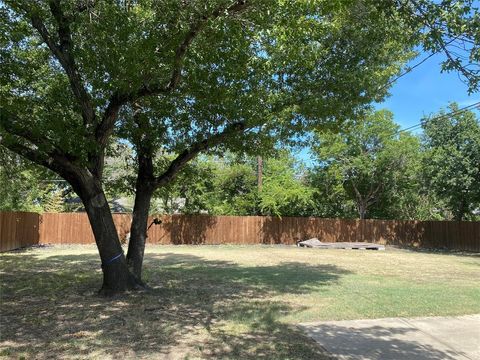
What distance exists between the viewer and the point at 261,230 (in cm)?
2912

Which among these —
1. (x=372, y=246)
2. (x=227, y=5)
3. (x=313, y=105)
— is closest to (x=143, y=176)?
(x=313, y=105)

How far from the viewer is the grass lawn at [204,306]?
19.8 feet

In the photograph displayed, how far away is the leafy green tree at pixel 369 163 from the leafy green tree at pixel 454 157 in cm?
328

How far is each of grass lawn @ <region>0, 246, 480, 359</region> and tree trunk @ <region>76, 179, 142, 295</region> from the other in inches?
17.5

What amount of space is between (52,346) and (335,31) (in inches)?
289

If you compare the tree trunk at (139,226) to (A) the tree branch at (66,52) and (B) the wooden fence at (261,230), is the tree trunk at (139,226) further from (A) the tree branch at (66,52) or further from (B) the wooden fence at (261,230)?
(B) the wooden fence at (261,230)

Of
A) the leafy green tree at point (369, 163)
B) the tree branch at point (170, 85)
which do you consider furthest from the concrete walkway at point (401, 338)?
the leafy green tree at point (369, 163)

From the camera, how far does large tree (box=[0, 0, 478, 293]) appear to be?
7.64 m

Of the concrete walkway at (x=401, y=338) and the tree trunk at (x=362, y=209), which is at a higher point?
the tree trunk at (x=362, y=209)

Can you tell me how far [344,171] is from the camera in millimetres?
31906

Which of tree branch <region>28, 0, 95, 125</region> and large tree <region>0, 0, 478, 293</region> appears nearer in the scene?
large tree <region>0, 0, 478, 293</region>

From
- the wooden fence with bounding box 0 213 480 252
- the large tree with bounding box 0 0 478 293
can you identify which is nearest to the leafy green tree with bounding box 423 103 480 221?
the wooden fence with bounding box 0 213 480 252

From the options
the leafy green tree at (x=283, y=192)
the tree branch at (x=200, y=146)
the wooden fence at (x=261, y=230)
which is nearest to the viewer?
the tree branch at (x=200, y=146)

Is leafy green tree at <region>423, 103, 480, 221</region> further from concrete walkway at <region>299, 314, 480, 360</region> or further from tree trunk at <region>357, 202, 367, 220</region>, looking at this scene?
concrete walkway at <region>299, 314, 480, 360</region>
